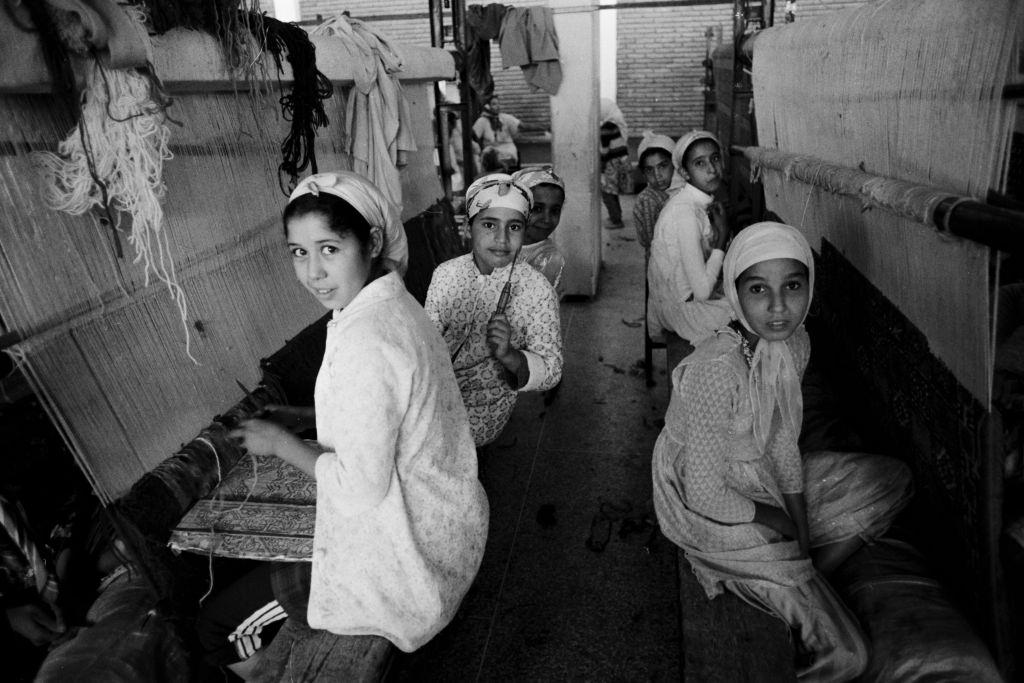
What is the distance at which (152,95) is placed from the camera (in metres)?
1.71

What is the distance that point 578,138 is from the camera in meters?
5.38

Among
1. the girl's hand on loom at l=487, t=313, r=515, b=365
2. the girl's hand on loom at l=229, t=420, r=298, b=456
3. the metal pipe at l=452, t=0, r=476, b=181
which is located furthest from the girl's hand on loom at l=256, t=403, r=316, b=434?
the metal pipe at l=452, t=0, r=476, b=181

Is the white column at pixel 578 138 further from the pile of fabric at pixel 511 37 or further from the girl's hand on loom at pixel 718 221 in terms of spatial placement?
the girl's hand on loom at pixel 718 221

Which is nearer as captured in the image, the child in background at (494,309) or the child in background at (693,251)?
the child in background at (494,309)

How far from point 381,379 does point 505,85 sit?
458 inches

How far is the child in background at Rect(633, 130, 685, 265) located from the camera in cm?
432

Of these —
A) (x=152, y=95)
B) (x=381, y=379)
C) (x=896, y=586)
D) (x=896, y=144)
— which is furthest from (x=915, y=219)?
(x=152, y=95)

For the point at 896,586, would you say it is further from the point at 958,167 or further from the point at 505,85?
the point at 505,85

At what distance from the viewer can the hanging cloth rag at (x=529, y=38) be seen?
489 centimetres

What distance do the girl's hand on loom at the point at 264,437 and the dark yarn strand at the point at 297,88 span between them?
1.32 metres

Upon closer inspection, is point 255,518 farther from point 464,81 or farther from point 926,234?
point 464,81

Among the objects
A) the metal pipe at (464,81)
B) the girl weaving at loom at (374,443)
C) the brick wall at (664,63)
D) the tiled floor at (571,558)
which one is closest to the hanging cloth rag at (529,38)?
the metal pipe at (464,81)

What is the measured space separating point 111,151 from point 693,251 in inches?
98.7

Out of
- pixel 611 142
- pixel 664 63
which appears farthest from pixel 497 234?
pixel 664 63
